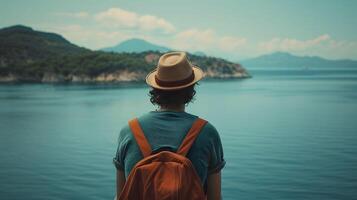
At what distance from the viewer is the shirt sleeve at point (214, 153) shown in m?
3.51

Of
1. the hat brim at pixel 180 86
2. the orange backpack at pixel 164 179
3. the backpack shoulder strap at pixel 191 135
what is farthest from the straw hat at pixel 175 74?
the orange backpack at pixel 164 179

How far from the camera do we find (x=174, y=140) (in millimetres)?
3473

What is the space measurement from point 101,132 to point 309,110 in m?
33.2

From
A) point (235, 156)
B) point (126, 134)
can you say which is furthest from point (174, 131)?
point (235, 156)

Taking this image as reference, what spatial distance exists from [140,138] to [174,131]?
27 centimetres

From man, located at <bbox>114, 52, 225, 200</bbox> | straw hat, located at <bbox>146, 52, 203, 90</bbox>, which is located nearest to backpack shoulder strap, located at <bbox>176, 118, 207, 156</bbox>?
man, located at <bbox>114, 52, 225, 200</bbox>

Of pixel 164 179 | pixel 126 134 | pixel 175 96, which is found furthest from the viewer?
pixel 175 96

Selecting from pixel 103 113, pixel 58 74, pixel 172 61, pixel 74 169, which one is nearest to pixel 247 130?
pixel 74 169

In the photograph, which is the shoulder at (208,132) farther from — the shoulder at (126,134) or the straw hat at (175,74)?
the shoulder at (126,134)

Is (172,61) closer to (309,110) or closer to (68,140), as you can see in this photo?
Result: (68,140)

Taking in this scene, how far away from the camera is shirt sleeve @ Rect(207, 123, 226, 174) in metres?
3.51

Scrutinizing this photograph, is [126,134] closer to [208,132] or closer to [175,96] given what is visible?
[175,96]

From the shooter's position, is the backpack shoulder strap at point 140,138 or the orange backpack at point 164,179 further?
the backpack shoulder strap at point 140,138

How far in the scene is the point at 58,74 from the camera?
19712 cm
